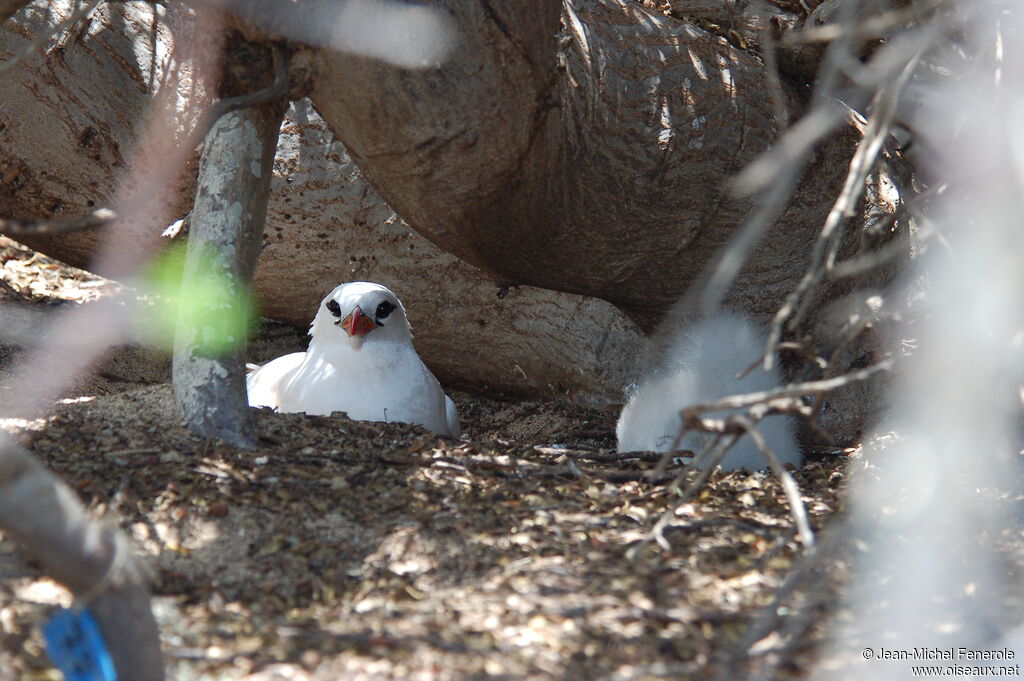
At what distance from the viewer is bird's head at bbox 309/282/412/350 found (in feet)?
16.0

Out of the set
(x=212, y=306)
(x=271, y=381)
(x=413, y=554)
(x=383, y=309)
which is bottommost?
(x=413, y=554)

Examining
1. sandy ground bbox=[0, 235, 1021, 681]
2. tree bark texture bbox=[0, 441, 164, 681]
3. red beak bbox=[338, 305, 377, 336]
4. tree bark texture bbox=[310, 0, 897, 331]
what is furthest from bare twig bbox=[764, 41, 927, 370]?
red beak bbox=[338, 305, 377, 336]

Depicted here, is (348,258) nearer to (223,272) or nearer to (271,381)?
(271,381)

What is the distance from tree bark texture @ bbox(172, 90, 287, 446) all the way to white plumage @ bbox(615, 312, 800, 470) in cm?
173

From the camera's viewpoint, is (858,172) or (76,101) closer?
(858,172)

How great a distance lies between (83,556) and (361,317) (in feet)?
Answer: 10.6

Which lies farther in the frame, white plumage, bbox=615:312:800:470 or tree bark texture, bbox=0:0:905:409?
white plumage, bbox=615:312:800:470

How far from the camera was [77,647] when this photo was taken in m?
1.79

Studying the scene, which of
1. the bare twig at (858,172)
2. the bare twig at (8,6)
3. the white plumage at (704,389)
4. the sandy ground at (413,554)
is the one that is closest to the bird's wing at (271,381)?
the sandy ground at (413,554)

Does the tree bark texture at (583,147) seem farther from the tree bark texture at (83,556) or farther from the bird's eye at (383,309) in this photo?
the tree bark texture at (83,556)

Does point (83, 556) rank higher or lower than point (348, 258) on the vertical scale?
lower

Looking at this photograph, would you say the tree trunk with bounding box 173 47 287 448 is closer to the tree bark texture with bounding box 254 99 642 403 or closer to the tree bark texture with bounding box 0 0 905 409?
the tree bark texture with bounding box 0 0 905 409

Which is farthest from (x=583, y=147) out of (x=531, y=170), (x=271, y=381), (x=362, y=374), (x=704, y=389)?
(x=271, y=381)

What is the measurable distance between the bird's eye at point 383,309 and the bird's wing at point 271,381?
58 cm
